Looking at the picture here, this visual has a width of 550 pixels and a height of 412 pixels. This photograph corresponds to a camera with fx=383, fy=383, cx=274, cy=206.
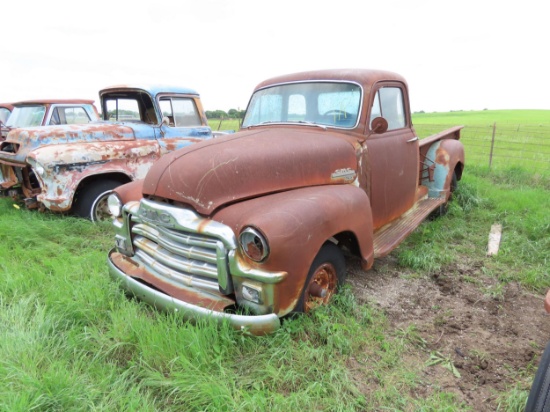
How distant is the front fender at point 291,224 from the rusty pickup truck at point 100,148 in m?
3.37

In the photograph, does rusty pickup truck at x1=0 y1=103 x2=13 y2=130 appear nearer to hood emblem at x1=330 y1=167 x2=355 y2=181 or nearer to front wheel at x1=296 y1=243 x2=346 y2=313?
hood emblem at x1=330 y1=167 x2=355 y2=181

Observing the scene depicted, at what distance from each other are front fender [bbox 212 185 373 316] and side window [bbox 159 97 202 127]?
4087 mm

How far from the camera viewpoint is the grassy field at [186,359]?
2.03m

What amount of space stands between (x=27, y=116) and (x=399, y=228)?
7.79 metres

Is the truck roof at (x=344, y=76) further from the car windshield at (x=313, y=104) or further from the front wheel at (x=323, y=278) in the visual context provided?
the front wheel at (x=323, y=278)

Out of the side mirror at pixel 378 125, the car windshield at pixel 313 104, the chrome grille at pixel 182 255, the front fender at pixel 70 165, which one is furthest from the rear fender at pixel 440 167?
the front fender at pixel 70 165

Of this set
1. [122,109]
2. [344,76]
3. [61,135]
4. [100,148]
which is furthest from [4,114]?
[344,76]

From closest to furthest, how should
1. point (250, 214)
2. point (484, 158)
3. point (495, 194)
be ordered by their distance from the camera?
point (250, 214)
point (495, 194)
point (484, 158)

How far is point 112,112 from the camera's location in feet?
21.6

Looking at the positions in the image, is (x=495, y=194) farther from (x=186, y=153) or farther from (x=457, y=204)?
(x=186, y=153)

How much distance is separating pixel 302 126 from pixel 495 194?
448 cm

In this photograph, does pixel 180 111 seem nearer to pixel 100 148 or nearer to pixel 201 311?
pixel 100 148

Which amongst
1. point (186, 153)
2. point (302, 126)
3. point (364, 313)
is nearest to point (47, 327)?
point (186, 153)

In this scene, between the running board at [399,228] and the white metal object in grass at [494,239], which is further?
the white metal object in grass at [494,239]
